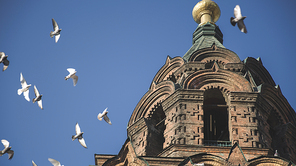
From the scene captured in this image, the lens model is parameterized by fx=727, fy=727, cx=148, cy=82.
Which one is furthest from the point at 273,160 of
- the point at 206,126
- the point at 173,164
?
the point at 206,126

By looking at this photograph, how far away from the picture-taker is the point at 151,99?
28.3 metres

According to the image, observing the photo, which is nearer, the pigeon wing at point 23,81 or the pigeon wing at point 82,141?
the pigeon wing at point 82,141

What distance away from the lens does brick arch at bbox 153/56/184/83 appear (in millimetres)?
29962

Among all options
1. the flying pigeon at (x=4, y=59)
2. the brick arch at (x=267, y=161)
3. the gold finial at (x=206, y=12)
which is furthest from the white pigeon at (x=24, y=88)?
the gold finial at (x=206, y=12)

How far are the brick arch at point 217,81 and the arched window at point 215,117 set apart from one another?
0.92 feet

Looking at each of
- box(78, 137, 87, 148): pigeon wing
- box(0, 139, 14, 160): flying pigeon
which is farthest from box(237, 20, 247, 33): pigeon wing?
box(0, 139, 14, 160): flying pigeon

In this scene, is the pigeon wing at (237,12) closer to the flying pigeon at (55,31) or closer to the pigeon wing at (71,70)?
the flying pigeon at (55,31)

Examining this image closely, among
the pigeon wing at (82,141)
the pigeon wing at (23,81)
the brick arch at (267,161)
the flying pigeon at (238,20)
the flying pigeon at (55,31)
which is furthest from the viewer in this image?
the pigeon wing at (23,81)

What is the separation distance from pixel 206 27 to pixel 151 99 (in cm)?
843

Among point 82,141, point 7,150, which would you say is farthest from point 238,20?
point 7,150

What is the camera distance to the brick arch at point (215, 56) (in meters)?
30.0

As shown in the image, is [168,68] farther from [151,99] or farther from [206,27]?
[206,27]

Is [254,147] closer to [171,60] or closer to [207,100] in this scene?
[207,100]

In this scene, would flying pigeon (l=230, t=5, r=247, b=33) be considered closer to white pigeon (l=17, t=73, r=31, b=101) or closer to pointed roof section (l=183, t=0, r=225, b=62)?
white pigeon (l=17, t=73, r=31, b=101)
